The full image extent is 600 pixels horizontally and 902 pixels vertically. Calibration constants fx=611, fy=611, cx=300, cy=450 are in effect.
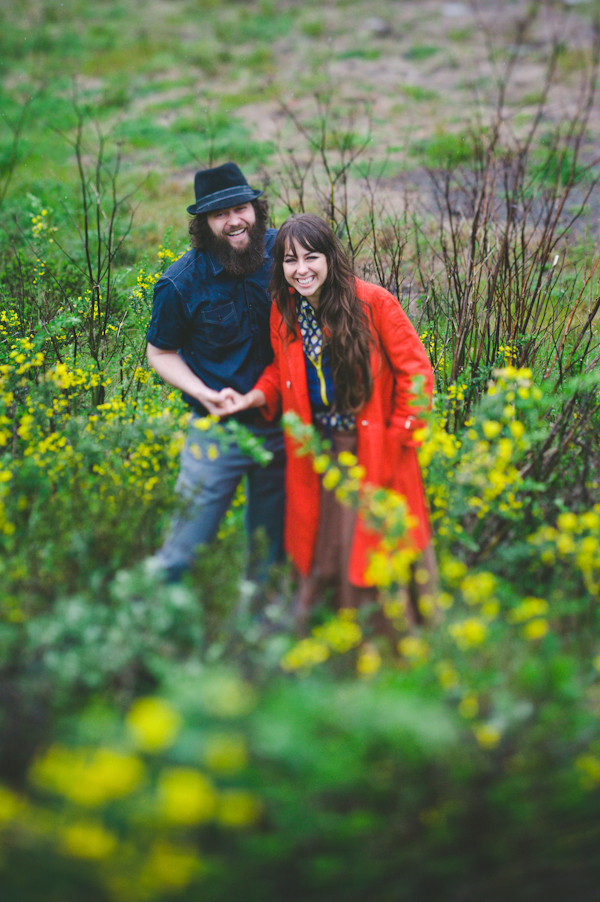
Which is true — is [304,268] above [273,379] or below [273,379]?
above

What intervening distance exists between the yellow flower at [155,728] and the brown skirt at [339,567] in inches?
45.7

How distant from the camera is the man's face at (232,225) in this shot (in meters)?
2.68

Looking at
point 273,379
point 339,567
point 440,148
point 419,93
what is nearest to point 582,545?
point 339,567

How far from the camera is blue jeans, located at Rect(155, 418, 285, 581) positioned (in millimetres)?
2576

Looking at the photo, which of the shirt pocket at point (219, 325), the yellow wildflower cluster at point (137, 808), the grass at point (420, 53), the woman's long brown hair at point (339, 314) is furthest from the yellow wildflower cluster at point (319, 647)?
the grass at point (420, 53)

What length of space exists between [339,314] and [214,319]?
1.93 ft

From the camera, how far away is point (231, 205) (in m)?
2.65

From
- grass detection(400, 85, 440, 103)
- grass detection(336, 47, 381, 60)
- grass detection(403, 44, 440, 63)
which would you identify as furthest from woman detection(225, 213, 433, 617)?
grass detection(336, 47, 381, 60)

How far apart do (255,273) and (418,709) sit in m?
1.95

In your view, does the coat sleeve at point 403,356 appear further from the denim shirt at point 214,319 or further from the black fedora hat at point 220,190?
the black fedora hat at point 220,190

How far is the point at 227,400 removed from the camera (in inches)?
101

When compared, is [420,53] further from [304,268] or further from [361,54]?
[304,268]

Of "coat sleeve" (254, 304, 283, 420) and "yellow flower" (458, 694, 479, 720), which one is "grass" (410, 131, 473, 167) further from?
"yellow flower" (458, 694, 479, 720)

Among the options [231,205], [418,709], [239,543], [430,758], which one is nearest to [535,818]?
[430,758]
